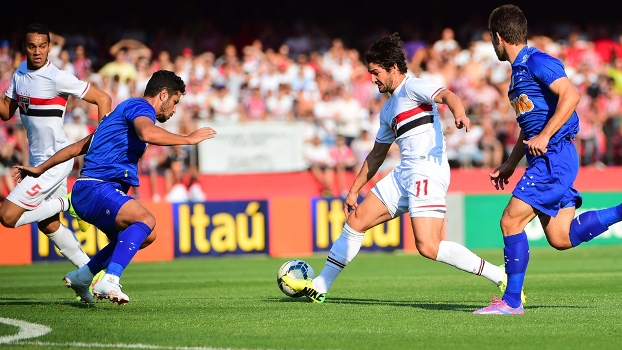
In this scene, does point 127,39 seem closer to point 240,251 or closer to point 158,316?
point 240,251

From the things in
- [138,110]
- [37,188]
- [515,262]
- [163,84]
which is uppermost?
[163,84]

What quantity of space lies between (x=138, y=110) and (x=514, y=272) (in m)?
3.45

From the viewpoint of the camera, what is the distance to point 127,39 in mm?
22250

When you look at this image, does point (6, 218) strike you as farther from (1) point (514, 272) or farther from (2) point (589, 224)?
(2) point (589, 224)

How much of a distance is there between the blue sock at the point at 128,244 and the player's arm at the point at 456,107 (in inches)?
109

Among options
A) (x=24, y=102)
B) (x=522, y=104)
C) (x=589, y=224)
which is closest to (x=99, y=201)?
(x=24, y=102)

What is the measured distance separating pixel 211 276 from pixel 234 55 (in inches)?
370

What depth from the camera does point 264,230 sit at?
705 inches

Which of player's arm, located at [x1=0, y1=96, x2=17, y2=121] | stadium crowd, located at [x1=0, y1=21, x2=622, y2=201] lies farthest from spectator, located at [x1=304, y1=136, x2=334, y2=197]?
player's arm, located at [x1=0, y1=96, x2=17, y2=121]

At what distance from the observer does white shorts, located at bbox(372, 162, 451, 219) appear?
8.15 m

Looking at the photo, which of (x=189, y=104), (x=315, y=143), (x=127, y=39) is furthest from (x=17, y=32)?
(x=315, y=143)

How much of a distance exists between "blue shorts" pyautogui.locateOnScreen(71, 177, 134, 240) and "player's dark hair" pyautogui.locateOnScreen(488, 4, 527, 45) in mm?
3489

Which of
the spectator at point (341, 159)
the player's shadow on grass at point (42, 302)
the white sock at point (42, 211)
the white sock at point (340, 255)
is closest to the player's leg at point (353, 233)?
the white sock at point (340, 255)

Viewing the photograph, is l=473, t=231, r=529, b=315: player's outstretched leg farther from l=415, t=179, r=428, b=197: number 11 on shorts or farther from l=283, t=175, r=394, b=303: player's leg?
l=283, t=175, r=394, b=303: player's leg
